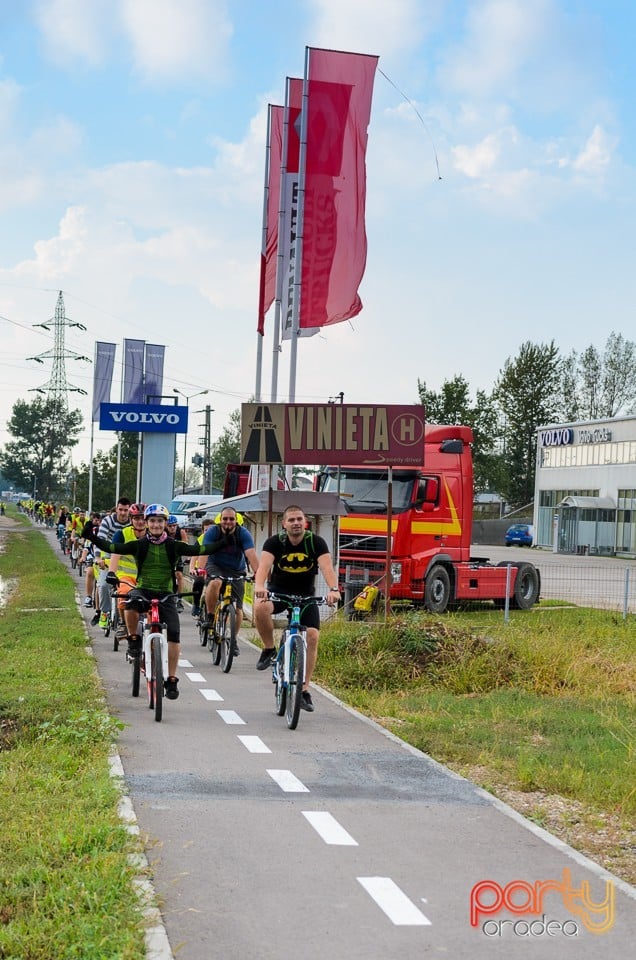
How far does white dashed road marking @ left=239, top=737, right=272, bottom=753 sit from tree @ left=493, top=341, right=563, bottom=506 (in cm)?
8879

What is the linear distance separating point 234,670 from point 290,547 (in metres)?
3.66

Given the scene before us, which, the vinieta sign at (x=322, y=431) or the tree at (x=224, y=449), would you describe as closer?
the vinieta sign at (x=322, y=431)

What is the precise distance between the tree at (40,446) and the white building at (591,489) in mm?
97185

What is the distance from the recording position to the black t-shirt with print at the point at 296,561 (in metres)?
10.6

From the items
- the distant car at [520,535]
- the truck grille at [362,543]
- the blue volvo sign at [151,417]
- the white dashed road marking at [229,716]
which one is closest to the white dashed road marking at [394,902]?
the white dashed road marking at [229,716]

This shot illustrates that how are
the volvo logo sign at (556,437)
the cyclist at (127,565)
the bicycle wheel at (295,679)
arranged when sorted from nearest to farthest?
the bicycle wheel at (295,679)
the cyclist at (127,565)
the volvo logo sign at (556,437)

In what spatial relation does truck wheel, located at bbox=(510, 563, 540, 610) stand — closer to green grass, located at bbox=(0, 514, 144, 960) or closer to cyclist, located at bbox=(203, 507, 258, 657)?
cyclist, located at bbox=(203, 507, 258, 657)

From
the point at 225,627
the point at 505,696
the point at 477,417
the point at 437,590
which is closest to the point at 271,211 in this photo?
the point at 437,590

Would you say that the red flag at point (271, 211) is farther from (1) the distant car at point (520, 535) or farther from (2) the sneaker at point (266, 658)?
(1) the distant car at point (520, 535)

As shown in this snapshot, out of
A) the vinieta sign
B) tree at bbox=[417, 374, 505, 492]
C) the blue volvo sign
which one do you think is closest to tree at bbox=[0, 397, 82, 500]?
tree at bbox=[417, 374, 505, 492]

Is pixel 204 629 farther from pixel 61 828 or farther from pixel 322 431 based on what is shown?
pixel 61 828

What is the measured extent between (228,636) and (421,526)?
9567 millimetres

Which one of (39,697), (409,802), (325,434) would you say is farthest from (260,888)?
(325,434)

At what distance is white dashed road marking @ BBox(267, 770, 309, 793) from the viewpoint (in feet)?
24.5
